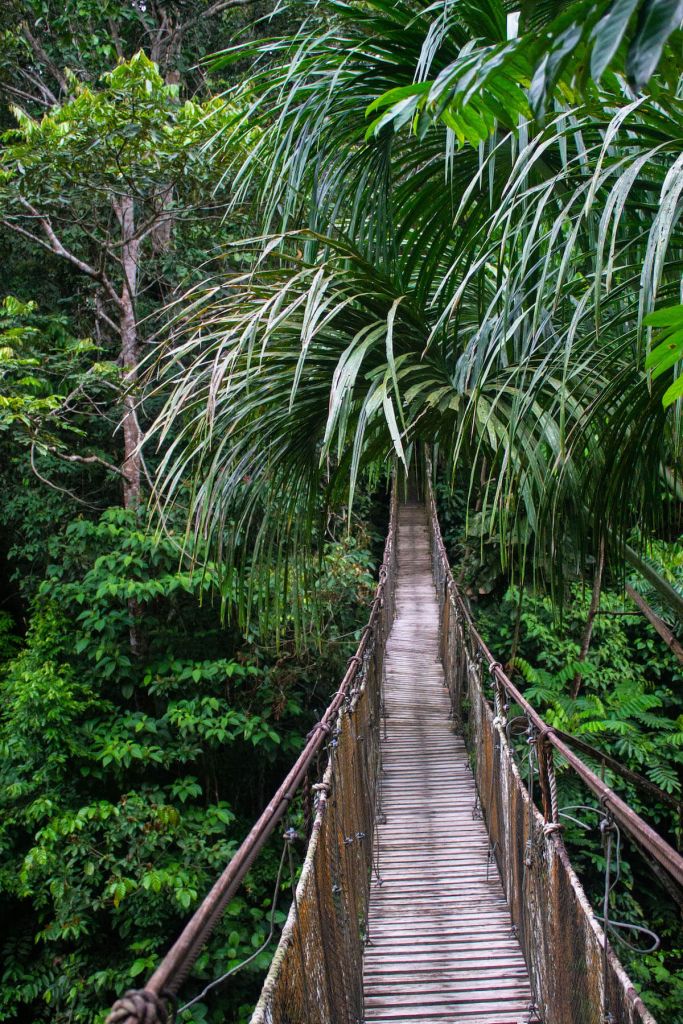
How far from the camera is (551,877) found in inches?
60.1

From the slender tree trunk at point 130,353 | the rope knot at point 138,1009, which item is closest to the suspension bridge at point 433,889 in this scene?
the rope knot at point 138,1009

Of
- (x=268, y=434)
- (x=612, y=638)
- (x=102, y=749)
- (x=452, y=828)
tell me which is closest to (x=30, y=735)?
(x=102, y=749)

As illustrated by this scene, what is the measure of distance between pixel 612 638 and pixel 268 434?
19.0ft

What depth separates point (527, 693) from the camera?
587 centimetres

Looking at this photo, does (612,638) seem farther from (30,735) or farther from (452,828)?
(30,735)

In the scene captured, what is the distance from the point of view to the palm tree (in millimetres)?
1396

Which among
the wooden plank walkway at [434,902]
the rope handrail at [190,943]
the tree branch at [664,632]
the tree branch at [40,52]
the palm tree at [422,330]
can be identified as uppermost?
the tree branch at [40,52]

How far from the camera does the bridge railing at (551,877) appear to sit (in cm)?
108

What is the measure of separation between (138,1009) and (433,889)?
2.52 m

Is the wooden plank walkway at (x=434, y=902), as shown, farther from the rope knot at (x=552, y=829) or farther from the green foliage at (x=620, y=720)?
the green foliage at (x=620, y=720)

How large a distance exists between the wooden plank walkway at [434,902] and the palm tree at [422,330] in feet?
4.08

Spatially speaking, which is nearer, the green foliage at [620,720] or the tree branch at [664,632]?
the tree branch at [664,632]

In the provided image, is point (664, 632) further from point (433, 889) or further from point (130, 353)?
point (130, 353)

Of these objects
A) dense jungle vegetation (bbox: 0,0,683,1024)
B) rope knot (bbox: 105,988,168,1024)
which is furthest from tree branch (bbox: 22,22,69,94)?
rope knot (bbox: 105,988,168,1024)
